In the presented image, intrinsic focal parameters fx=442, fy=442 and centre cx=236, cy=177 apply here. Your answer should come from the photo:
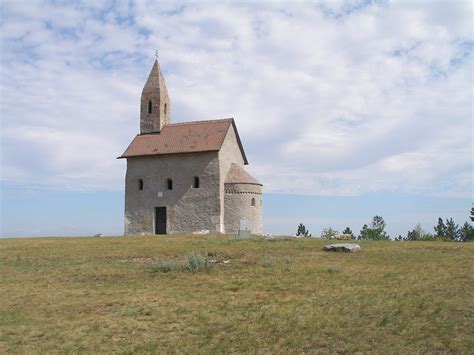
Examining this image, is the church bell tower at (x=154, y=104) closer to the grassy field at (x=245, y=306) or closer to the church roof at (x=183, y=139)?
the church roof at (x=183, y=139)

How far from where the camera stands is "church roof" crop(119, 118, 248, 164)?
36.2 metres

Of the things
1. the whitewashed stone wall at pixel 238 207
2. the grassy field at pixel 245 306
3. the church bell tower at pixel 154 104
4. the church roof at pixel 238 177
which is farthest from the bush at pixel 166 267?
the church bell tower at pixel 154 104

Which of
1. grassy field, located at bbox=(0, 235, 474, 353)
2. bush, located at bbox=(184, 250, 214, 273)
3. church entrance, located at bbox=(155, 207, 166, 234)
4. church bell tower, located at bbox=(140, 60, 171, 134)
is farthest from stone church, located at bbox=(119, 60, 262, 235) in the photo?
bush, located at bbox=(184, 250, 214, 273)

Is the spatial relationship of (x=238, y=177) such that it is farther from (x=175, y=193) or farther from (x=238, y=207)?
(x=175, y=193)

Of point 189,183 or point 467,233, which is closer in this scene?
point 189,183

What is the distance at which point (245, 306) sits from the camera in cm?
1010

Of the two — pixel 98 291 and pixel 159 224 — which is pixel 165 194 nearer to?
pixel 159 224

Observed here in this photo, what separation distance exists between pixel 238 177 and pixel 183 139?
575cm

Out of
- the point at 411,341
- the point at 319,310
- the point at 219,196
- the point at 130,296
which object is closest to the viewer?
the point at 411,341

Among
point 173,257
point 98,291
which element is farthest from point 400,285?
point 173,257

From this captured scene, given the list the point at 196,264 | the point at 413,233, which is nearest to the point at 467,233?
the point at 413,233

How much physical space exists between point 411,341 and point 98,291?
27.0 ft

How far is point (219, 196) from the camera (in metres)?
35.3

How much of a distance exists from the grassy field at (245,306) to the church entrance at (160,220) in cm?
1957
